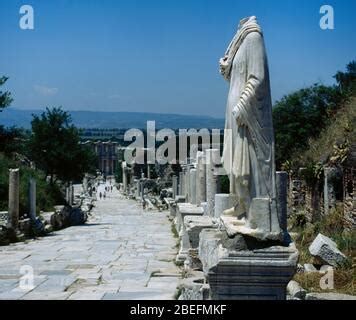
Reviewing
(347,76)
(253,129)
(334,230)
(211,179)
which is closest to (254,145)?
(253,129)

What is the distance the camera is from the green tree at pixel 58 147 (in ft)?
95.2

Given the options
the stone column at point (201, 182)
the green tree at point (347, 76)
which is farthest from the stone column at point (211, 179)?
the green tree at point (347, 76)

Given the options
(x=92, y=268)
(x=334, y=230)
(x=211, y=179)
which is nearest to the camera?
(x=92, y=268)

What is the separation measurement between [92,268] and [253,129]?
23.4 feet

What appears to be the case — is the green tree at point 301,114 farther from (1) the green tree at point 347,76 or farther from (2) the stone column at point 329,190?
(2) the stone column at point 329,190

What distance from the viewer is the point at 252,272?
605 cm

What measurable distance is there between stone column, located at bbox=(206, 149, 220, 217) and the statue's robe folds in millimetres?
6829

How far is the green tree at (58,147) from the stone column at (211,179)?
1499cm

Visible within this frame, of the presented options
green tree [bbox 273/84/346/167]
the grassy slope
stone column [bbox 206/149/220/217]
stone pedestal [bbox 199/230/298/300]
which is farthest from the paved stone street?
green tree [bbox 273/84/346/167]

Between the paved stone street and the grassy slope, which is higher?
the grassy slope

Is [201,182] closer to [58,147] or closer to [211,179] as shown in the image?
[211,179]

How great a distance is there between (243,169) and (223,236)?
74 cm

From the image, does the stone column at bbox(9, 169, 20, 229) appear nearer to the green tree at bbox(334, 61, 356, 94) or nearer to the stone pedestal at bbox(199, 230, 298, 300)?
the stone pedestal at bbox(199, 230, 298, 300)

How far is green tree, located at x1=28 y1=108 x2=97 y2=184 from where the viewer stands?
29031 millimetres
